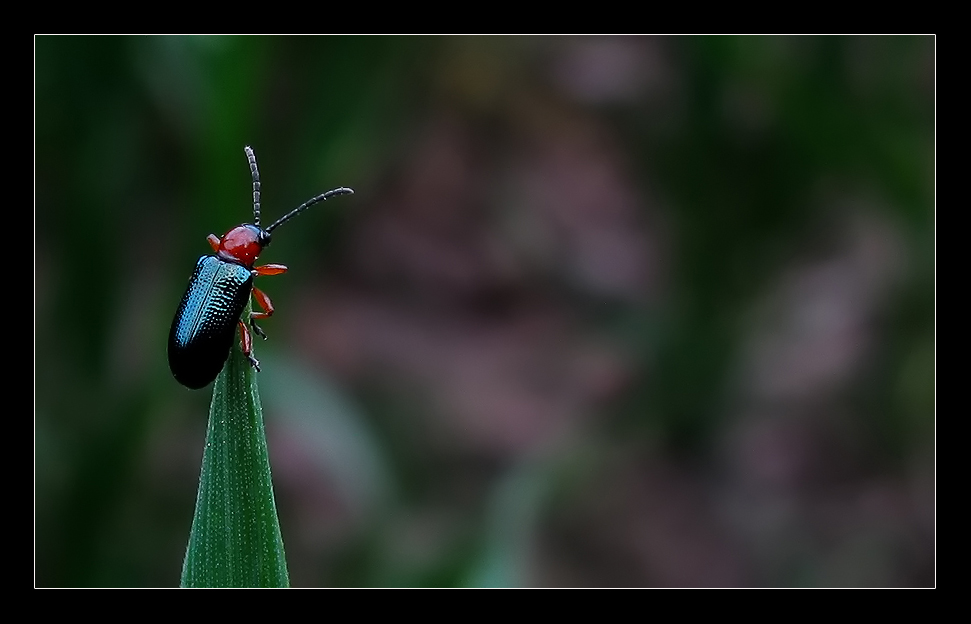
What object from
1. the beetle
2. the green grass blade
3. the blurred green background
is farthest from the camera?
the blurred green background

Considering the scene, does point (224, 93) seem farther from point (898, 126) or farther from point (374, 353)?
point (898, 126)

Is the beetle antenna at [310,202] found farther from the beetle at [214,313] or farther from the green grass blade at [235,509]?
the green grass blade at [235,509]

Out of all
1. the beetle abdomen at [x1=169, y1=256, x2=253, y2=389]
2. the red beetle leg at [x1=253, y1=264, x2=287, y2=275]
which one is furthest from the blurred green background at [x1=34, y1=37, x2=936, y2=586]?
the beetle abdomen at [x1=169, y1=256, x2=253, y2=389]

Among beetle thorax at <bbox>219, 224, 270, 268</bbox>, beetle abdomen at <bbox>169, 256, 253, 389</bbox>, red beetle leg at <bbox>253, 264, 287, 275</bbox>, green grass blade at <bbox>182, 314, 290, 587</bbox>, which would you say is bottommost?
green grass blade at <bbox>182, 314, 290, 587</bbox>

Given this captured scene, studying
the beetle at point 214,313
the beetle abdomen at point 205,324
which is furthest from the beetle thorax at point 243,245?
the beetle abdomen at point 205,324

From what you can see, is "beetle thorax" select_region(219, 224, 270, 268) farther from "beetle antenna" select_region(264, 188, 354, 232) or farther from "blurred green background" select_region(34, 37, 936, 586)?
"blurred green background" select_region(34, 37, 936, 586)
